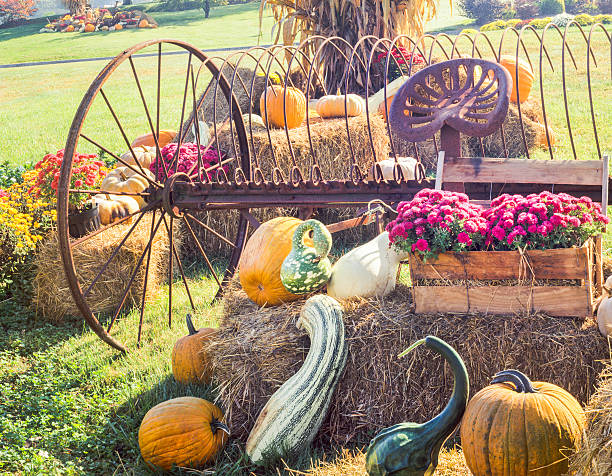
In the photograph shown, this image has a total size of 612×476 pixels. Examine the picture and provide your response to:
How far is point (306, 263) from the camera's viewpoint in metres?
3.77

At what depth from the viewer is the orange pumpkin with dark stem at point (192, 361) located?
13.3 ft

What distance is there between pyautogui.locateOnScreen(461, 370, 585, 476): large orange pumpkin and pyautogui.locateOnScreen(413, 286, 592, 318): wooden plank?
675 mm

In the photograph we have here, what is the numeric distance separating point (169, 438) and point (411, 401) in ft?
4.07

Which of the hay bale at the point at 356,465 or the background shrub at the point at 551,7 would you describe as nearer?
the hay bale at the point at 356,465

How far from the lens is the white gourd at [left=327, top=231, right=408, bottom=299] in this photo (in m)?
3.72

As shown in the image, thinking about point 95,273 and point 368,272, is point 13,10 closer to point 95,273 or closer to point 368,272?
point 95,273

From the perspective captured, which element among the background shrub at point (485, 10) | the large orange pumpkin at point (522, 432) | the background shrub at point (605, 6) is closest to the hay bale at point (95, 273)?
the large orange pumpkin at point (522, 432)

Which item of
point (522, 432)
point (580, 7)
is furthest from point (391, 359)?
point (580, 7)

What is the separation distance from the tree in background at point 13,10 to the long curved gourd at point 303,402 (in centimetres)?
4043

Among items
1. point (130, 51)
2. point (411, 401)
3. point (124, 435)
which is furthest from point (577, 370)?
point (130, 51)

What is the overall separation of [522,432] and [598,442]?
45cm

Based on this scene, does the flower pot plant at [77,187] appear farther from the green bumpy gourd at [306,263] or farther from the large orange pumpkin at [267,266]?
the green bumpy gourd at [306,263]

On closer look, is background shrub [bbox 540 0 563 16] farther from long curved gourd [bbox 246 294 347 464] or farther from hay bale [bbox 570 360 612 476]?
hay bale [bbox 570 360 612 476]

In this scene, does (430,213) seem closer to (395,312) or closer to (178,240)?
(395,312)
